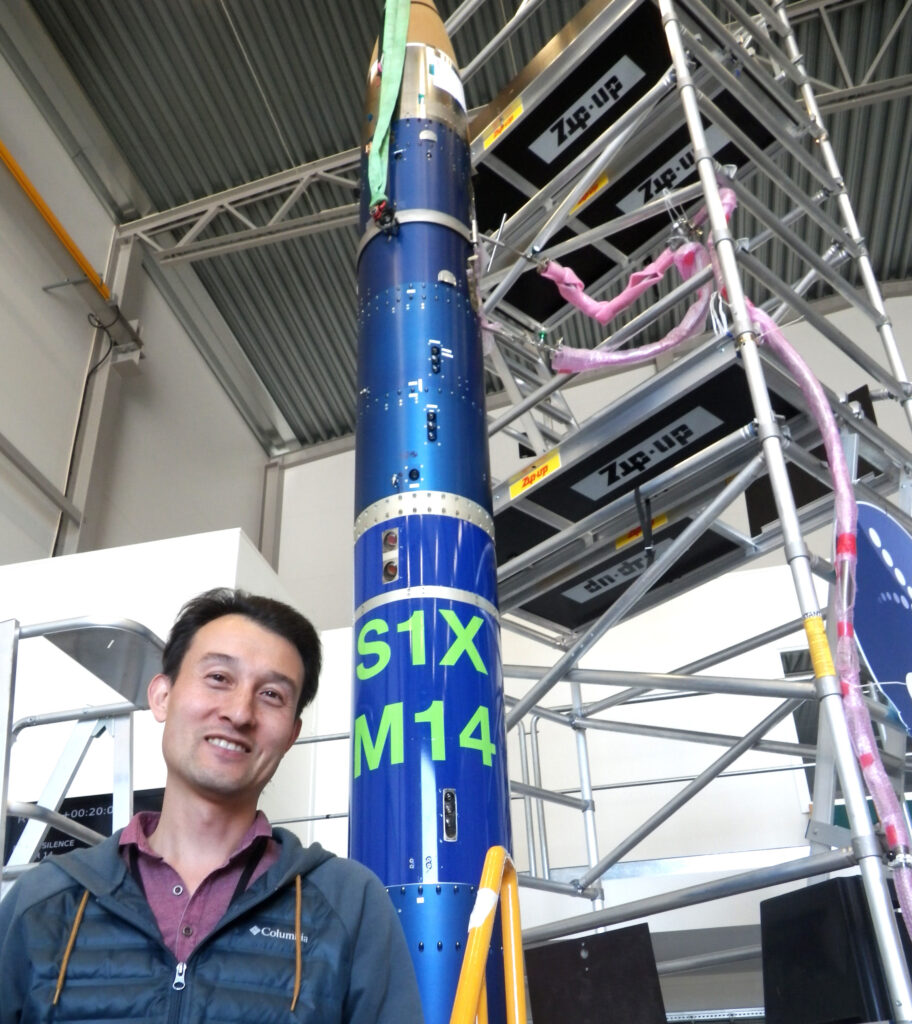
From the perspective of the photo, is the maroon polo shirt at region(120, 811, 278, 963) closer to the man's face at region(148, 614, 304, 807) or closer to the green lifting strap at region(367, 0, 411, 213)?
the man's face at region(148, 614, 304, 807)

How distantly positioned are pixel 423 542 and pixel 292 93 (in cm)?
898

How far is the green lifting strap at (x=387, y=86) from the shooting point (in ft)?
14.4

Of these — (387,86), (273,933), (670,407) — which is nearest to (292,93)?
(387,86)

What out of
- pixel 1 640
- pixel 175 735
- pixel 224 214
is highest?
pixel 224 214

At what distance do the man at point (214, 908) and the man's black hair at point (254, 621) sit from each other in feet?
0.25

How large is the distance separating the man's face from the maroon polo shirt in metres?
0.10

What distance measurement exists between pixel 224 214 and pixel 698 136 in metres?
9.33

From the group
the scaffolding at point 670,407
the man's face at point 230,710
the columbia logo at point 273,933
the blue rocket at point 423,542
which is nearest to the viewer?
the columbia logo at point 273,933

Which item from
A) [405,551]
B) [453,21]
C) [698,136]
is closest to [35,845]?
[405,551]

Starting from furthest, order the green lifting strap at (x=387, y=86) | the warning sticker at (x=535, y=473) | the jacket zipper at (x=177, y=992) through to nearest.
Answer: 1. the warning sticker at (x=535, y=473)
2. the green lifting strap at (x=387, y=86)
3. the jacket zipper at (x=177, y=992)

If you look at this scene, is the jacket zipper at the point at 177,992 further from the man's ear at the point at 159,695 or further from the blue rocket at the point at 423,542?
the blue rocket at the point at 423,542

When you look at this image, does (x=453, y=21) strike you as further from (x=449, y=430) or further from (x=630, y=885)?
(x=630, y=885)

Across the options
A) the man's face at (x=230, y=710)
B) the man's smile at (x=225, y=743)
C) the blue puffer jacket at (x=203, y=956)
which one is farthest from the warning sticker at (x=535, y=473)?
the blue puffer jacket at (x=203, y=956)

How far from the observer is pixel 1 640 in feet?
9.66
